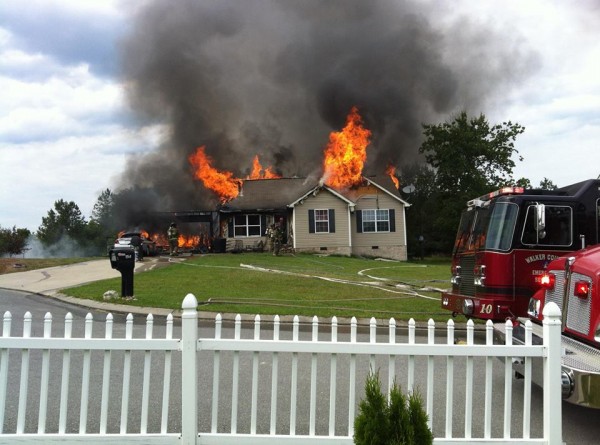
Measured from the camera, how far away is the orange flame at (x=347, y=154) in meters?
36.6

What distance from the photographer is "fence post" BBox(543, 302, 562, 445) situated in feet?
11.8

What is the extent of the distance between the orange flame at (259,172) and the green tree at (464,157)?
43.5ft

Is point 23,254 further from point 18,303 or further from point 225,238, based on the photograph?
point 18,303

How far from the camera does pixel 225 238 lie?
111 ft

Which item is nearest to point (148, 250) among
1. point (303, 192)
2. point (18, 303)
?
point (303, 192)

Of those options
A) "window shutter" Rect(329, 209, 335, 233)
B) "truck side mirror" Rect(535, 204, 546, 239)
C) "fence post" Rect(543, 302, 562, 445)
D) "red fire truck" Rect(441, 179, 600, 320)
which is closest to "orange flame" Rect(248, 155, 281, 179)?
"window shutter" Rect(329, 209, 335, 233)

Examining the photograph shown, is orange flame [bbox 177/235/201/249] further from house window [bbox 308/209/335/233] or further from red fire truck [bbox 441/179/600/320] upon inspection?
red fire truck [bbox 441/179/600/320]

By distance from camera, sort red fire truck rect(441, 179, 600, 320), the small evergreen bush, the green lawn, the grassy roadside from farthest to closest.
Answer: the grassy roadside → the green lawn → red fire truck rect(441, 179, 600, 320) → the small evergreen bush

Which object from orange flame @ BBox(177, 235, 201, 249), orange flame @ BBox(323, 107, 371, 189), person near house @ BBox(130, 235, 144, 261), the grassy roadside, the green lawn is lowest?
the green lawn

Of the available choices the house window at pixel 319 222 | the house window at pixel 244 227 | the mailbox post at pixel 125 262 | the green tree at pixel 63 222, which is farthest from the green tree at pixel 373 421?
the green tree at pixel 63 222

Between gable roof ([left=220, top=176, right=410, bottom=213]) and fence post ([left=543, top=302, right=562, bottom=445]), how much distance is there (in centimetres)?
3067

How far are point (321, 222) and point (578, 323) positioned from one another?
97.5 feet

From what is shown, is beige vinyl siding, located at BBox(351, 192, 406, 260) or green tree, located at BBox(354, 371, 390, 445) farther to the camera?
beige vinyl siding, located at BBox(351, 192, 406, 260)

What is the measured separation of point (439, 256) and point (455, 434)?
144ft
